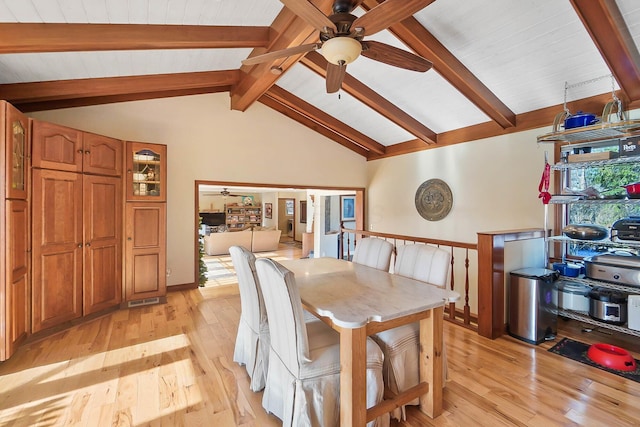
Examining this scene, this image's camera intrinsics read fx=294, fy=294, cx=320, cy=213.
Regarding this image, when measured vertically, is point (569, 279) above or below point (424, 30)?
below

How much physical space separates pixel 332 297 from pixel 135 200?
10.8 ft

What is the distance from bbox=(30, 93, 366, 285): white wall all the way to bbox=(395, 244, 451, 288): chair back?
336cm

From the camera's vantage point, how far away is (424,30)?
2898 mm

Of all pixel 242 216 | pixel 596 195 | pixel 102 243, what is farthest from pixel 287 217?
pixel 596 195

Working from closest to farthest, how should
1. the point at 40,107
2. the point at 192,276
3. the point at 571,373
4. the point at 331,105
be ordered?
the point at 571,373
the point at 40,107
the point at 192,276
the point at 331,105

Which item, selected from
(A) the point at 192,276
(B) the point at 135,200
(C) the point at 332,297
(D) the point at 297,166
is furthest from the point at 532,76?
(A) the point at 192,276

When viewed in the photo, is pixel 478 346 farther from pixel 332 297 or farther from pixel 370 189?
pixel 370 189

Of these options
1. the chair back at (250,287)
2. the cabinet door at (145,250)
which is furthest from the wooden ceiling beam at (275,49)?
the cabinet door at (145,250)

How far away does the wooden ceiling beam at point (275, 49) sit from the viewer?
2795 mm

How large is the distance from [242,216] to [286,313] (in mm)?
12584

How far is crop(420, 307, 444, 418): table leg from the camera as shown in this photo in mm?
1873

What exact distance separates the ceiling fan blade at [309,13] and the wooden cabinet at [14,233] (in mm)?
2550

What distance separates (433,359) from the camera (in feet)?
6.17

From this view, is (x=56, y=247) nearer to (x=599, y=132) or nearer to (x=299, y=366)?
(x=299, y=366)
